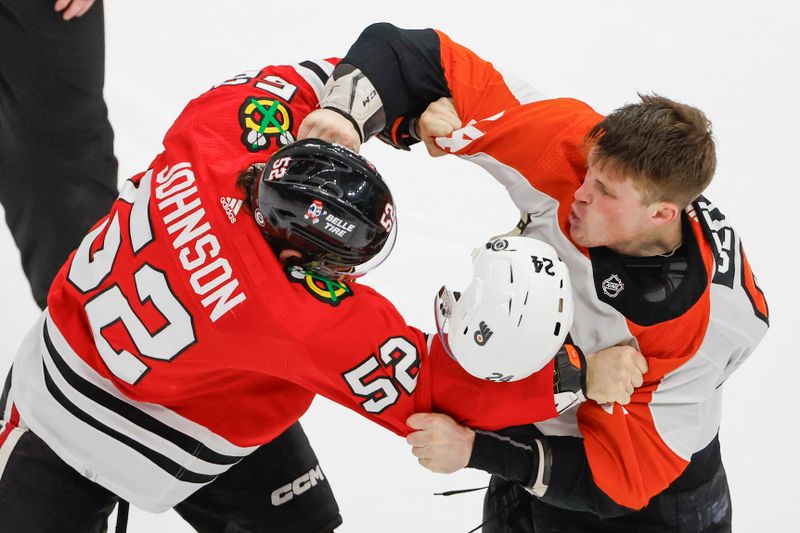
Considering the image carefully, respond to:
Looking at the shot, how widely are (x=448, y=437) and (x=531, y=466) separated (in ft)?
1.05

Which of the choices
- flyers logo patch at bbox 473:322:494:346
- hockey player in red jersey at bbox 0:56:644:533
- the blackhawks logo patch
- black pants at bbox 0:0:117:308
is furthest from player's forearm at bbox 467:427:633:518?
black pants at bbox 0:0:117:308

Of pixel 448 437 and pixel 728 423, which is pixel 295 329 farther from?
pixel 728 423

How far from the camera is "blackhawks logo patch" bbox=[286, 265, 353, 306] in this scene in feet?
7.06

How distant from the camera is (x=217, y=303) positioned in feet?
7.02

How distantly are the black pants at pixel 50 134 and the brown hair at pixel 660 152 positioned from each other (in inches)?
75.2

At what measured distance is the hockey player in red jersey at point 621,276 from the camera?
2.47 metres

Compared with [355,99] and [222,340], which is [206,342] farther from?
[355,99]

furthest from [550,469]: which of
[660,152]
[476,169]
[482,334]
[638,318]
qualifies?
[476,169]

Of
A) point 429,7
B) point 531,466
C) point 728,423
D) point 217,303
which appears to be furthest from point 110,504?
point 429,7

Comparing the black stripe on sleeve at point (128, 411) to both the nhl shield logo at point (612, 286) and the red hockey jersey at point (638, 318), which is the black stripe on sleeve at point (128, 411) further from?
the nhl shield logo at point (612, 286)

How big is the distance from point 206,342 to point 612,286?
3.51 feet

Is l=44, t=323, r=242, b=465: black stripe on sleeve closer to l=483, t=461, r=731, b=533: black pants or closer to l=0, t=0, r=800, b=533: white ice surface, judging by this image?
l=483, t=461, r=731, b=533: black pants

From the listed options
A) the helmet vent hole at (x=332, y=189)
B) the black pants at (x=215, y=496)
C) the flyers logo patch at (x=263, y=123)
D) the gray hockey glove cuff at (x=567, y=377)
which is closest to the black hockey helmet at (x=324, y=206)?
the helmet vent hole at (x=332, y=189)

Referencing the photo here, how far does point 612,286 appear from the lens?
2.55m
